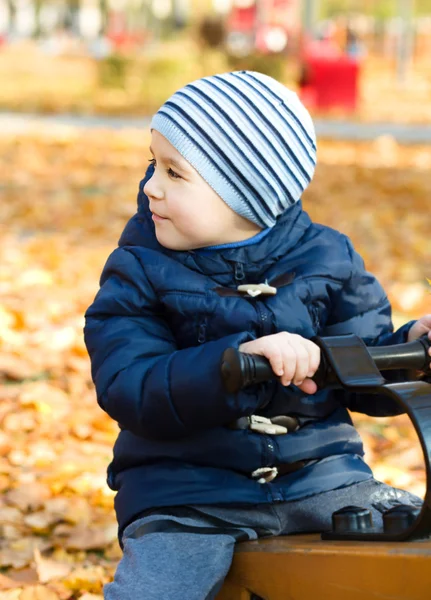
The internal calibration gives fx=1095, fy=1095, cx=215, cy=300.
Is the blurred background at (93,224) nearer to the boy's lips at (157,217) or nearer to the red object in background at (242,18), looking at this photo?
the boy's lips at (157,217)

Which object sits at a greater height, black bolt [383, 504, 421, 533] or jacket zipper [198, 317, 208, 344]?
jacket zipper [198, 317, 208, 344]

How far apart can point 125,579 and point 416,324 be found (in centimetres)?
82

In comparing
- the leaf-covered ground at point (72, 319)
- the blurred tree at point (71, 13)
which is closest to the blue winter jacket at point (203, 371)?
the leaf-covered ground at point (72, 319)

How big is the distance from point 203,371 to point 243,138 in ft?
1.76

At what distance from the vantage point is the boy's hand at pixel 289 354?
1.89m

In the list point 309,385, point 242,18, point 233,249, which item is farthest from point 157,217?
point 242,18

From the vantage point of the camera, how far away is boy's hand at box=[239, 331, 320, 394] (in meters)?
1.89

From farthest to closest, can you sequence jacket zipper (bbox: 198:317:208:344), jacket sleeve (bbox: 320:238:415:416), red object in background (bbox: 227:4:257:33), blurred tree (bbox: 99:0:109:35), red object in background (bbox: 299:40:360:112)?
blurred tree (bbox: 99:0:109:35) < red object in background (bbox: 227:4:257:33) < red object in background (bbox: 299:40:360:112) < jacket sleeve (bbox: 320:238:415:416) < jacket zipper (bbox: 198:317:208:344)

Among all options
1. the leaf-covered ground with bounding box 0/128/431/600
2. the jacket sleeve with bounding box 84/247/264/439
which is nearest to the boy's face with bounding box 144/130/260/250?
the jacket sleeve with bounding box 84/247/264/439

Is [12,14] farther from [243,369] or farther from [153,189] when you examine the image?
[243,369]

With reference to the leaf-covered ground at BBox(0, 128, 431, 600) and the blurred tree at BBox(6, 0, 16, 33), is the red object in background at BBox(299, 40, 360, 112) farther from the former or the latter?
the blurred tree at BBox(6, 0, 16, 33)

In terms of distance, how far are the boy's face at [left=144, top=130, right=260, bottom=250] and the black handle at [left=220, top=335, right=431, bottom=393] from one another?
390 millimetres

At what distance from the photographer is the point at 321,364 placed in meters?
1.95

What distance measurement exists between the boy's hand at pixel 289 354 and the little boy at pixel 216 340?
0.45 feet
